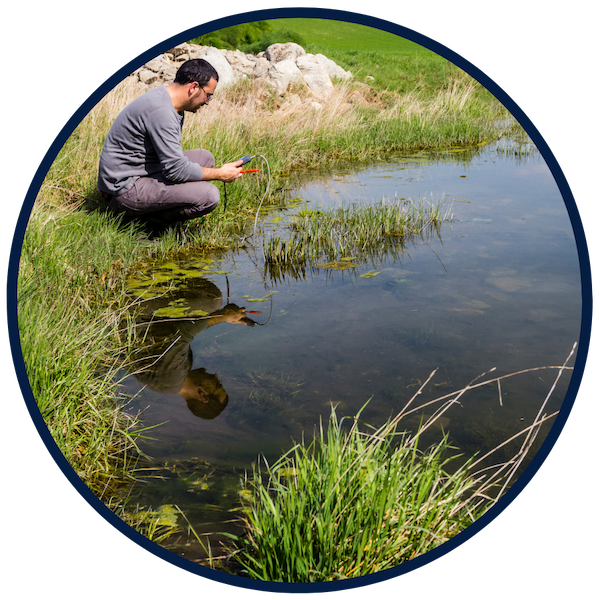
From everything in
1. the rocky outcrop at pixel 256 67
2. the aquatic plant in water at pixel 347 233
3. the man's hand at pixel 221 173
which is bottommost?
the aquatic plant in water at pixel 347 233

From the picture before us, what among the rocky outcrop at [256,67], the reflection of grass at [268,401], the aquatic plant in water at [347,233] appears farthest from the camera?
the rocky outcrop at [256,67]

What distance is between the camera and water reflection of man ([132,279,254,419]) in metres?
3.01

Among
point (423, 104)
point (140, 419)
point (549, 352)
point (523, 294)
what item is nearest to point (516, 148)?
point (423, 104)

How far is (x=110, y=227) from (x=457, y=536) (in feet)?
13.5

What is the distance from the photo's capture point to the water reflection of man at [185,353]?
3.01 m

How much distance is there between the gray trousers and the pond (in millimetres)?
521

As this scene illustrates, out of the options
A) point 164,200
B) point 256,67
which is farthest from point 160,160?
point 256,67

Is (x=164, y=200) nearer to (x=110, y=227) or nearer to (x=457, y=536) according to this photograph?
(x=110, y=227)

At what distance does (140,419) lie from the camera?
2766mm

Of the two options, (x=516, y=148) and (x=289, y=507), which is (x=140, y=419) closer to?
(x=289, y=507)

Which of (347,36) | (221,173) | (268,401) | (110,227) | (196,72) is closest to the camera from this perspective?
(268,401)

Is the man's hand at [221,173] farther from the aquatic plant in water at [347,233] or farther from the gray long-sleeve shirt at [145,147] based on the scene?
the aquatic plant in water at [347,233]

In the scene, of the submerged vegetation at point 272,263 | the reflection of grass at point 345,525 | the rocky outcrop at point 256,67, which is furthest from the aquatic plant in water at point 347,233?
the rocky outcrop at point 256,67

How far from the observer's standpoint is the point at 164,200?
5.01 m
